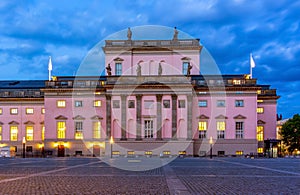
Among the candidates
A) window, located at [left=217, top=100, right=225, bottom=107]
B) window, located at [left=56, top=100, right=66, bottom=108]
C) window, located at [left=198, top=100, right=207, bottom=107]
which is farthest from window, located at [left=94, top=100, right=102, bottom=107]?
window, located at [left=217, top=100, right=225, bottom=107]

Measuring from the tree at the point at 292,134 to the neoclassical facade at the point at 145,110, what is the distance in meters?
16.5

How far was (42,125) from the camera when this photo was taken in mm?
78438

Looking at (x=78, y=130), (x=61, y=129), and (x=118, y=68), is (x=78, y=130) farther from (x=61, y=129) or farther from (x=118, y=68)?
(x=118, y=68)

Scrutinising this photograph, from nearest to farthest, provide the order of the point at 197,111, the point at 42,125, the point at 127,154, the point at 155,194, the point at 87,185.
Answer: the point at 155,194, the point at 87,185, the point at 127,154, the point at 197,111, the point at 42,125

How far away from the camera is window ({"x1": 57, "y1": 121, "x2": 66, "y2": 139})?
7375 centimetres

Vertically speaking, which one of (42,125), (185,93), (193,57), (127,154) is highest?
(193,57)

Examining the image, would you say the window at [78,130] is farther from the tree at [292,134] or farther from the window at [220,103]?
the tree at [292,134]

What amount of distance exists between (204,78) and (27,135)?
37064mm

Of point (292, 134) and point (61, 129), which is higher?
point (61, 129)

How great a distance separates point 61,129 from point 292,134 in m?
51.9

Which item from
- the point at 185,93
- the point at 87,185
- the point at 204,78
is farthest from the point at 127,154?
the point at 87,185

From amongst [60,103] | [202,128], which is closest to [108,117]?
[60,103]

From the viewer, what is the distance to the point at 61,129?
2913 inches

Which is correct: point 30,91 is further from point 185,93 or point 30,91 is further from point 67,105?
point 185,93
